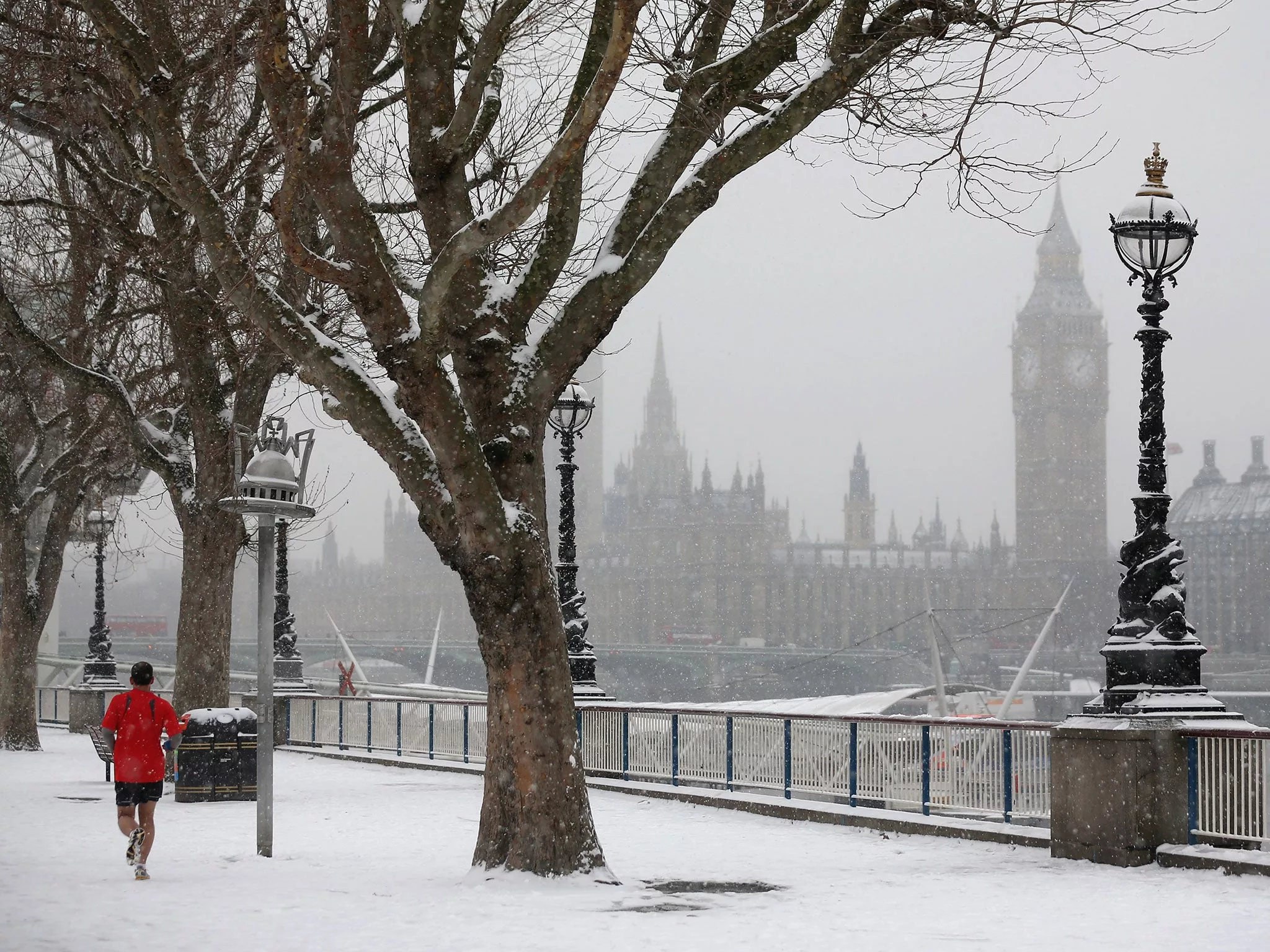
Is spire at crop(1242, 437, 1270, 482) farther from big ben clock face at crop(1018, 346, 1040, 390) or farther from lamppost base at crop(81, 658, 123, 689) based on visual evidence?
lamppost base at crop(81, 658, 123, 689)

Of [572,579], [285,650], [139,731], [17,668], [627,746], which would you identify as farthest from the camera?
[285,650]

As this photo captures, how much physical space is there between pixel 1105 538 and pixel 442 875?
173016 millimetres

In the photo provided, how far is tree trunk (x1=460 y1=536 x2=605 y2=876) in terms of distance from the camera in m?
10.2

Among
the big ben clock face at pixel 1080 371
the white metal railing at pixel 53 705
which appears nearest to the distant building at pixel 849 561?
the big ben clock face at pixel 1080 371

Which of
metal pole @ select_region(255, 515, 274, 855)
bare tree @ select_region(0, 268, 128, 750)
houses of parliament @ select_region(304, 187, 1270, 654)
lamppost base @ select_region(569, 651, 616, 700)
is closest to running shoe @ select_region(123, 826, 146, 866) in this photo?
metal pole @ select_region(255, 515, 274, 855)

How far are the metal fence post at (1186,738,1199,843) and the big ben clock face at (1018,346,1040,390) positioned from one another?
177m

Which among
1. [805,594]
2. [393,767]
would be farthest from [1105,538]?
[393,767]

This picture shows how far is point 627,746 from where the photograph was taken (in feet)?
64.9

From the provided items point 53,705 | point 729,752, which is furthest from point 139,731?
point 53,705

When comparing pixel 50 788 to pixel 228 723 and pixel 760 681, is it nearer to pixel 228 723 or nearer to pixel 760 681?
pixel 228 723

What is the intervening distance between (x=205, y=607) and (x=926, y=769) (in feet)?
29.3

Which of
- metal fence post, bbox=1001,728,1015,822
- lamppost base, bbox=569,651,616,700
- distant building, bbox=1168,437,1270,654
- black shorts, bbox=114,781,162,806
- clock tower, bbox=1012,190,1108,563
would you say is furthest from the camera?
clock tower, bbox=1012,190,1108,563

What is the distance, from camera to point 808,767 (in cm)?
1673

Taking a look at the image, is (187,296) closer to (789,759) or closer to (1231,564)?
(789,759)
